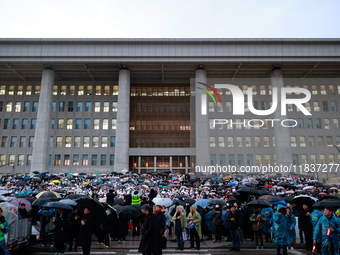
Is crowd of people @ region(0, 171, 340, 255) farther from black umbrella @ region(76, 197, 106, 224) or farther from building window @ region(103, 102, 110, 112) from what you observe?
building window @ region(103, 102, 110, 112)

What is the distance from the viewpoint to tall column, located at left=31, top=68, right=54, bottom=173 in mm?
48156

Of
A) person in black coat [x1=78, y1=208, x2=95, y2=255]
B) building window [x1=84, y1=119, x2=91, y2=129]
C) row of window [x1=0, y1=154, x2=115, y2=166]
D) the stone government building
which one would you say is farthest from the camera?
building window [x1=84, y1=119, x2=91, y2=129]

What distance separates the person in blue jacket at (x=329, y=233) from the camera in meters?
7.89

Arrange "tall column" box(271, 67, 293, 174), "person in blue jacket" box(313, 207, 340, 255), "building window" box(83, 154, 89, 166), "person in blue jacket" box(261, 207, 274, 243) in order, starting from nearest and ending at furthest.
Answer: "person in blue jacket" box(313, 207, 340, 255) < "person in blue jacket" box(261, 207, 274, 243) < "tall column" box(271, 67, 293, 174) < "building window" box(83, 154, 89, 166)

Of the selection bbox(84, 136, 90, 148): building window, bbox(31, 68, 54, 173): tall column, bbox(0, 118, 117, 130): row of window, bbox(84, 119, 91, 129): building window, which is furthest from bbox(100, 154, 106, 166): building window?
bbox(31, 68, 54, 173): tall column

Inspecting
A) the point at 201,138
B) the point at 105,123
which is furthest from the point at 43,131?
the point at 201,138

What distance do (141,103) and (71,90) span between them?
14.5 metres

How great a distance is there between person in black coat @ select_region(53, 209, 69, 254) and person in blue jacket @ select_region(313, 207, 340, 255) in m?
7.76

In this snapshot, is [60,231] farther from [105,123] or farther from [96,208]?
[105,123]

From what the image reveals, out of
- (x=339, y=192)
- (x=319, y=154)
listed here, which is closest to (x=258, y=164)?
(x=319, y=154)

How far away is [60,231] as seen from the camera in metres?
9.48

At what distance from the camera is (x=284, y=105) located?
50469 millimetres

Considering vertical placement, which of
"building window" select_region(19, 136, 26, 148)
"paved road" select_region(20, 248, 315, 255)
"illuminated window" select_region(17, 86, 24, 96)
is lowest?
"paved road" select_region(20, 248, 315, 255)

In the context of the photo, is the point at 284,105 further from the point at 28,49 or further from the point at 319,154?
the point at 28,49
